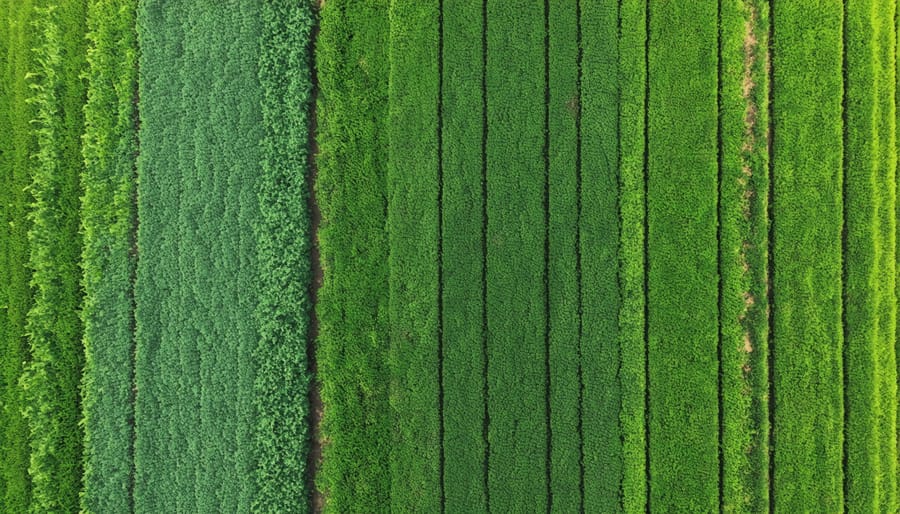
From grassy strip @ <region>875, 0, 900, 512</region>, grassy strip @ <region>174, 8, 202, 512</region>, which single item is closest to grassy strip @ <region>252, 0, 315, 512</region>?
grassy strip @ <region>174, 8, 202, 512</region>

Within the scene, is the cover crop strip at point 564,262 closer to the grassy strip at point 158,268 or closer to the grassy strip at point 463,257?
the grassy strip at point 463,257

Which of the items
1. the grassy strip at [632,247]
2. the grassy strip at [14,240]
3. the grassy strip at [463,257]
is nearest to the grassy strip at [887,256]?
the grassy strip at [632,247]

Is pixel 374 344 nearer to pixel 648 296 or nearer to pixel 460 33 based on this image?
pixel 648 296

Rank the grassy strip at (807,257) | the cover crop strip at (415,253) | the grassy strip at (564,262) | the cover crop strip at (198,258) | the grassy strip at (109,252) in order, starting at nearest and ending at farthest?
the grassy strip at (807,257) → the grassy strip at (564,262) → the cover crop strip at (415,253) → the cover crop strip at (198,258) → the grassy strip at (109,252)

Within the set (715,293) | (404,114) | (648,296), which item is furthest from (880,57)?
(404,114)

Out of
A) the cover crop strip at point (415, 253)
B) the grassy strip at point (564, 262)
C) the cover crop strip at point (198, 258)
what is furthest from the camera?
the cover crop strip at point (198, 258)

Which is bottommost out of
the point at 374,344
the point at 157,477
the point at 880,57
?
the point at 157,477

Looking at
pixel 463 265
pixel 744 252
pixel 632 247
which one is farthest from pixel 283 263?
pixel 744 252

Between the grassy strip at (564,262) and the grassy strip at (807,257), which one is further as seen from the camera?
the grassy strip at (564,262)
